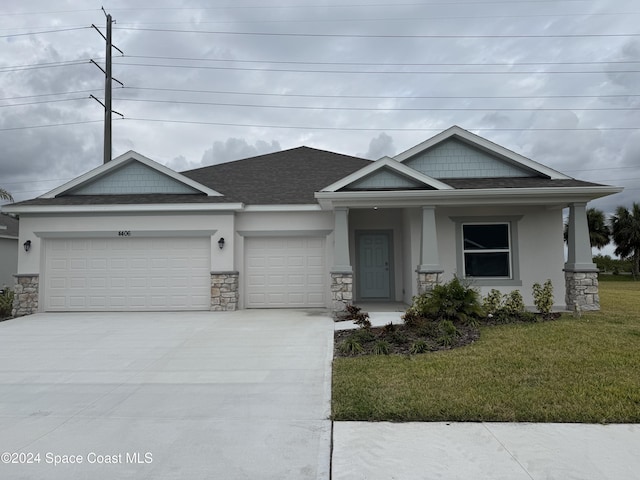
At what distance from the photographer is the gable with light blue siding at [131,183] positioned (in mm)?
12641

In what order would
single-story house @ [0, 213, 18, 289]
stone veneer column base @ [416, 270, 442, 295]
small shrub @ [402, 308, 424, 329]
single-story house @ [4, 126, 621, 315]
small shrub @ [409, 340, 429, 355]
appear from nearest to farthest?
small shrub @ [409, 340, 429, 355]
small shrub @ [402, 308, 424, 329]
stone veneer column base @ [416, 270, 442, 295]
single-story house @ [4, 126, 621, 315]
single-story house @ [0, 213, 18, 289]

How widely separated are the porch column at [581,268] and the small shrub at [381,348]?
629 centimetres

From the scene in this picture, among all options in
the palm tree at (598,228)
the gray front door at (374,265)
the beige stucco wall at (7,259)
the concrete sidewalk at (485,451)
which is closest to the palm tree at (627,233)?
the palm tree at (598,228)

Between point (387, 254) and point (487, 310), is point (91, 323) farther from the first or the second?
point (487, 310)

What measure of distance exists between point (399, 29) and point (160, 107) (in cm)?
1176

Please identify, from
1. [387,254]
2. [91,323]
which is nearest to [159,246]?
[91,323]

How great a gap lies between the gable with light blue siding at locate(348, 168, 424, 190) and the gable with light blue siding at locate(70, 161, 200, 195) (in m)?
5.71

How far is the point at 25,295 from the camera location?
1168 cm

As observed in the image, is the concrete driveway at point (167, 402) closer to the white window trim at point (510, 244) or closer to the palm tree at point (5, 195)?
the white window trim at point (510, 244)

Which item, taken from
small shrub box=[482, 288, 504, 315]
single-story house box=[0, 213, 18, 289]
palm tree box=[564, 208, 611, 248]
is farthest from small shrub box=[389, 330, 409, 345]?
palm tree box=[564, 208, 611, 248]

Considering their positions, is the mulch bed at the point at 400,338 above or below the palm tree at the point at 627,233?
below

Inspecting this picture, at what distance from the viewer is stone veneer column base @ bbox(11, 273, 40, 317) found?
38.3ft

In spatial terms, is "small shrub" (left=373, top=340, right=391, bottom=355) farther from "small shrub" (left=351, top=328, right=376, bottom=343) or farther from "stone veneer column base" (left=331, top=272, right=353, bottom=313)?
"stone veneer column base" (left=331, top=272, right=353, bottom=313)

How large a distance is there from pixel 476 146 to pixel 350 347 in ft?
25.6
